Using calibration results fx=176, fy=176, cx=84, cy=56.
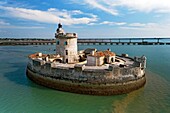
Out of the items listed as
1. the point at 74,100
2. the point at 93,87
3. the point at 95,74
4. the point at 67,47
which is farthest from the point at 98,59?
the point at 74,100

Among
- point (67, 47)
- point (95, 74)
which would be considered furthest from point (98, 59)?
point (67, 47)

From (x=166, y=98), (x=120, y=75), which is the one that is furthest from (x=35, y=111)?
(x=166, y=98)

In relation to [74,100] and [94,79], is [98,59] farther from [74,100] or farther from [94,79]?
[74,100]

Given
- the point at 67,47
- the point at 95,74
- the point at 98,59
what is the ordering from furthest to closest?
the point at 67,47, the point at 98,59, the point at 95,74

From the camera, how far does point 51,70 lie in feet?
70.5

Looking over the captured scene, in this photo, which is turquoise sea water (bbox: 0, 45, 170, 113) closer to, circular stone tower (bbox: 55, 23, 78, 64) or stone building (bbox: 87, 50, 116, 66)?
stone building (bbox: 87, 50, 116, 66)

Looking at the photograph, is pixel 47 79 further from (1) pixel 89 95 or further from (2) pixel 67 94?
(1) pixel 89 95

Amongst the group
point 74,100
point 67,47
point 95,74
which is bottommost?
point 74,100

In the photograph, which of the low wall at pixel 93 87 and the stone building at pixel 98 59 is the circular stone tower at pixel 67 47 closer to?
the stone building at pixel 98 59

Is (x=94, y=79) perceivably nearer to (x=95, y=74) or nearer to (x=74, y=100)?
(x=95, y=74)

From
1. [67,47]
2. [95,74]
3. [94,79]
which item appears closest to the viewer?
[95,74]

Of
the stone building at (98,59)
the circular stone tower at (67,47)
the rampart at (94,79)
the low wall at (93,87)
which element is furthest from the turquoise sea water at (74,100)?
the circular stone tower at (67,47)

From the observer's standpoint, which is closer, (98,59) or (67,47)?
(98,59)

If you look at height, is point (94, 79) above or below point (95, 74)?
below
